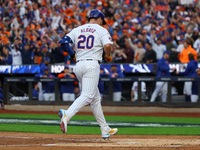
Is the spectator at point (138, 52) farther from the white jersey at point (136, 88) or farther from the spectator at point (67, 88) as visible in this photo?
the spectator at point (67, 88)

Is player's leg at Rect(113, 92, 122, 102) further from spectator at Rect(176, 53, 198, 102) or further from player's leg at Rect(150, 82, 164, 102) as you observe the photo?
spectator at Rect(176, 53, 198, 102)

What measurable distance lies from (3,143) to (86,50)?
79.1 inches

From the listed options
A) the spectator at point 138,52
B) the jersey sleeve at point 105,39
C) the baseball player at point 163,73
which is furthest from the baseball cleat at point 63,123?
the spectator at point 138,52

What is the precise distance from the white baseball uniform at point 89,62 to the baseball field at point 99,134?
0.61m

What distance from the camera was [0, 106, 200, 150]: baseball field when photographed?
19.8 ft

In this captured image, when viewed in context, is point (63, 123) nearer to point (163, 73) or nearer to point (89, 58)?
point (89, 58)

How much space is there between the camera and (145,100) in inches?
563

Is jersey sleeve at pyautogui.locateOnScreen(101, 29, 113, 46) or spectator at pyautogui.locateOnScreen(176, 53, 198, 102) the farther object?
spectator at pyautogui.locateOnScreen(176, 53, 198, 102)

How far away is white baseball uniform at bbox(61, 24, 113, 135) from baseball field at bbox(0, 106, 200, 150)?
61 cm

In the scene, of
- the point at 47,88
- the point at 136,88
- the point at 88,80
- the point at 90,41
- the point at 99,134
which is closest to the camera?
the point at 88,80

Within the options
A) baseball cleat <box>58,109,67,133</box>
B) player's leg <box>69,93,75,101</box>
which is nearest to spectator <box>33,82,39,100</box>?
player's leg <box>69,93,75,101</box>

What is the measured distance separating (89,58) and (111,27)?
42.0 ft

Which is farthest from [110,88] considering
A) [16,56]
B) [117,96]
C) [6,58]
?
[6,58]

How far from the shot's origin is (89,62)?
6.41m
